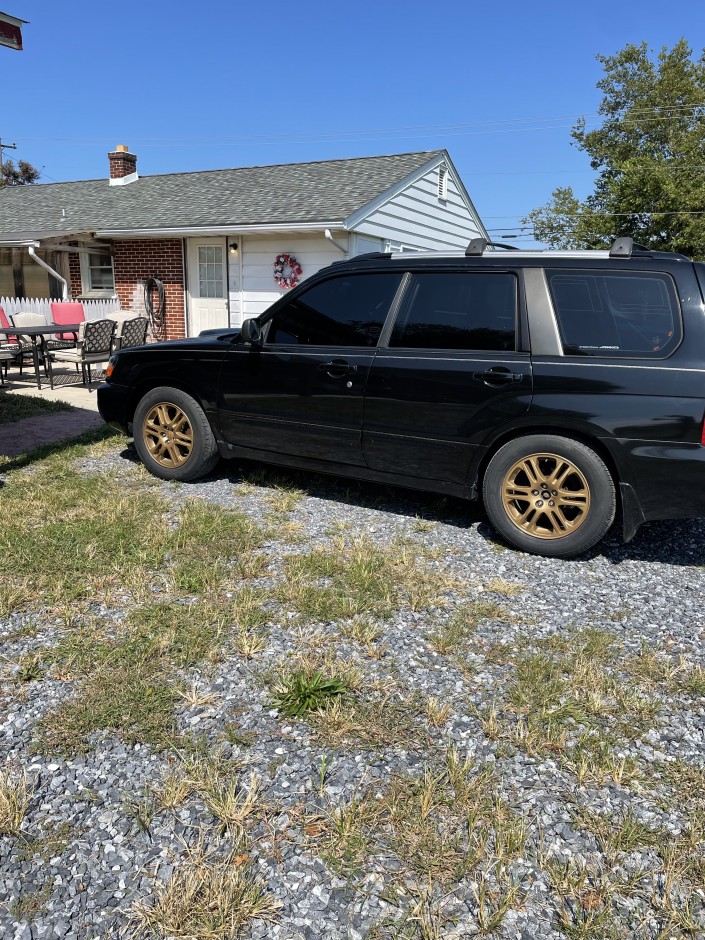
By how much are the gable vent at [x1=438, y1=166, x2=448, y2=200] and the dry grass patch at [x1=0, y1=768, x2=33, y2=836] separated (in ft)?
51.4

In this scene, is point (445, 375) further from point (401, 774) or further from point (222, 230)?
point (222, 230)

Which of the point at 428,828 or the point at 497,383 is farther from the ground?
the point at 497,383

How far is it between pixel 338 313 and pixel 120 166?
628 inches

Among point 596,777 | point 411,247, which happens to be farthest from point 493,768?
point 411,247

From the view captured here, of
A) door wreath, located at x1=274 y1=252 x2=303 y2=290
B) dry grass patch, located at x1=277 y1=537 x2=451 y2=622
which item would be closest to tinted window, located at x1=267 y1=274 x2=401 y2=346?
dry grass patch, located at x1=277 y1=537 x2=451 y2=622

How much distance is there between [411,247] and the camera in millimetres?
14625

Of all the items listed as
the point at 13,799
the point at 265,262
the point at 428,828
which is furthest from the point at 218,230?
the point at 428,828

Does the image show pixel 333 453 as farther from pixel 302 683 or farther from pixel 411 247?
pixel 411 247

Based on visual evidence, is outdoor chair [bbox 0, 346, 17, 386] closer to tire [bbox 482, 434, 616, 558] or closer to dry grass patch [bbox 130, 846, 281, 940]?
tire [bbox 482, 434, 616, 558]

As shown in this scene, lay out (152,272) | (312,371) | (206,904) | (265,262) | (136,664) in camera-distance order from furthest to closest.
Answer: (152,272) → (265,262) → (312,371) → (136,664) → (206,904)

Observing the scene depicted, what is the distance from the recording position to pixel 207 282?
13977 millimetres

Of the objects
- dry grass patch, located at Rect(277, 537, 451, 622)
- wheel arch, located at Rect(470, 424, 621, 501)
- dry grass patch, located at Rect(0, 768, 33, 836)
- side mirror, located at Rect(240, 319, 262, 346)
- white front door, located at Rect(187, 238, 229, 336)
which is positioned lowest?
dry grass patch, located at Rect(0, 768, 33, 836)

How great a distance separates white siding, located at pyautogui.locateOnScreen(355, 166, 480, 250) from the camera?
13.1 metres

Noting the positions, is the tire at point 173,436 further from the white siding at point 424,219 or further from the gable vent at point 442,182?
the gable vent at point 442,182
